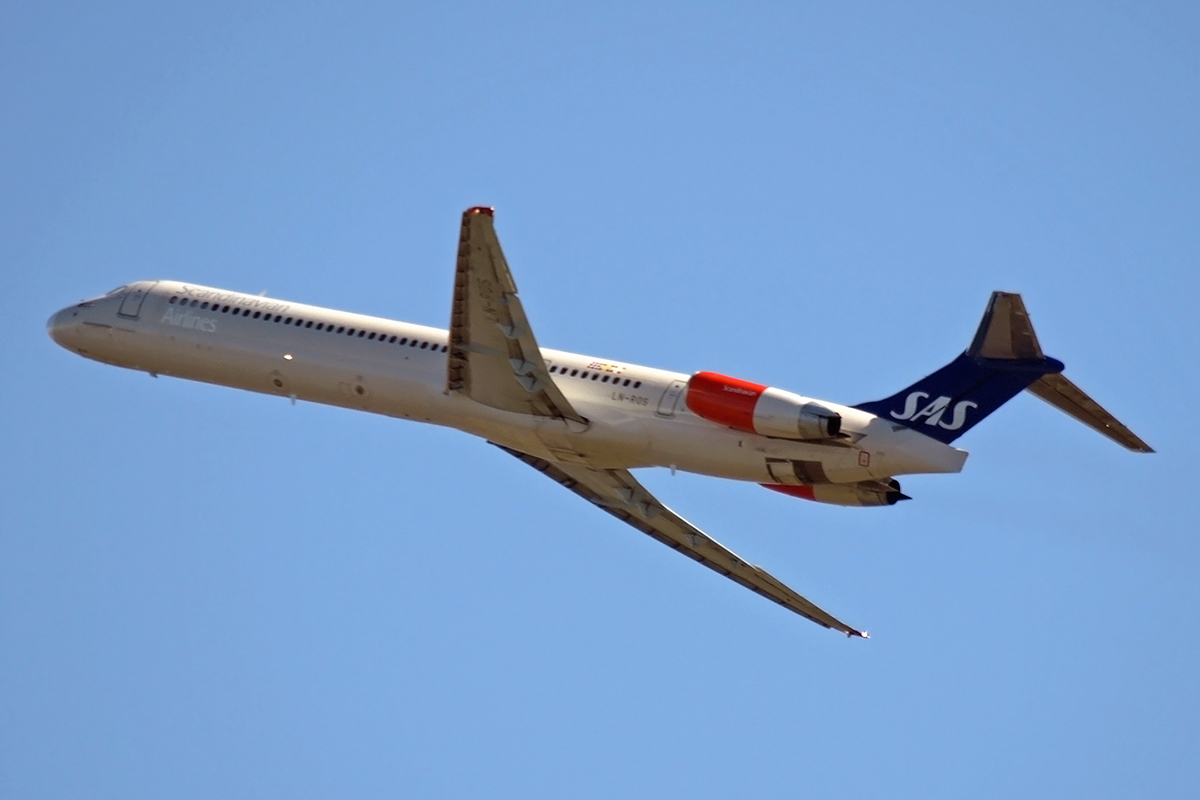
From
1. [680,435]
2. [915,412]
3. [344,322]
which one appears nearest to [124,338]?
[344,322]

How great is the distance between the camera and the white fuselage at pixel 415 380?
3431 cm

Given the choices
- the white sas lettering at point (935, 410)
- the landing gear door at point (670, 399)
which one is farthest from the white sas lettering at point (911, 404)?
the landing gear door at point (670, 399)

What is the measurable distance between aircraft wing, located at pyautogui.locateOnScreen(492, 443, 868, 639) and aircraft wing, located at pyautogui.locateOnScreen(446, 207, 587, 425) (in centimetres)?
395

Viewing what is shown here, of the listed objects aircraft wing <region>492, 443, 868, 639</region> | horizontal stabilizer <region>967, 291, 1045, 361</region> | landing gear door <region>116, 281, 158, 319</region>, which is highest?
landing gear door <region>116, 281, 158, 319</region>

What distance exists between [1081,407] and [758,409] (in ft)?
19.2

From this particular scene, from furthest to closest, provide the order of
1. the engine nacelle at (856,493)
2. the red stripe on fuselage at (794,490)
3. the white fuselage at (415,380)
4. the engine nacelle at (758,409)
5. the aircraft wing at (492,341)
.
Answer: the red stripe on fuselage at (794,490), the engine nacelle at (856,493), the white fuselage at (415,380), the aircraft wing at (492,341), the engine nacelle at (758,409)

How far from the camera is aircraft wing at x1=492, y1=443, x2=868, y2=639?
134ft

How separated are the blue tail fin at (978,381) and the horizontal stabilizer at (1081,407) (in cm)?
26

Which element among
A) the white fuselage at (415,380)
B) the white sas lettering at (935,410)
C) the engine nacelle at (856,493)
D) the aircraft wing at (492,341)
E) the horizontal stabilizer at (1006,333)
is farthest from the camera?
the engine nacelle at (856,493)

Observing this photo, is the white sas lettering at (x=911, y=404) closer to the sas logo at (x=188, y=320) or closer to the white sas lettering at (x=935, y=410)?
the white sas lettering at (x=935, y=410)

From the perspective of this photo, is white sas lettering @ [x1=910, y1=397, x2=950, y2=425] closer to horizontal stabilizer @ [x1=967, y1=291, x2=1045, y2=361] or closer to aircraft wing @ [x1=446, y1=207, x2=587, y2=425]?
horizontal stabilizer @ [x1=967, y1=291, x2=1045, y2=361]

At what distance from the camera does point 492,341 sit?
117 ft

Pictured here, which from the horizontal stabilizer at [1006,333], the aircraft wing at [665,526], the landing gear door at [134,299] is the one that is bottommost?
the aircraft wing at [665,526]

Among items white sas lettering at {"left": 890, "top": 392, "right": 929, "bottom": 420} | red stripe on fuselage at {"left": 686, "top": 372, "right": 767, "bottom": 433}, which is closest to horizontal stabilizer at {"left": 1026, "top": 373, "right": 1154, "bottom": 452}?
white sas lettering at {"left": 890, "top": 392, "right": 929, "bottom": 420}
